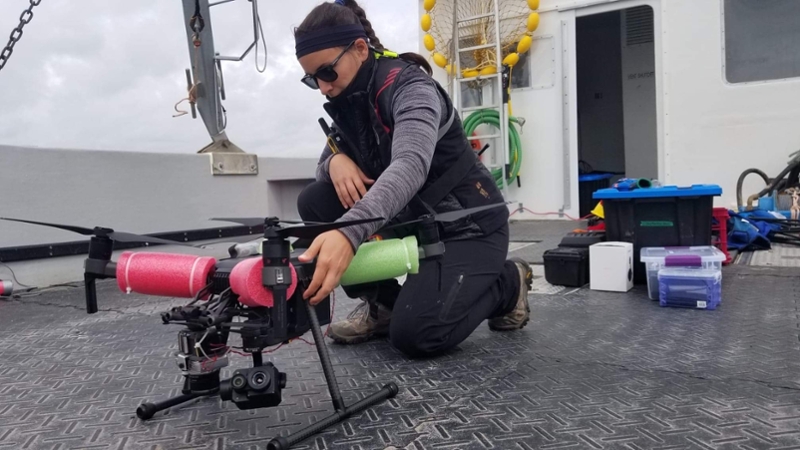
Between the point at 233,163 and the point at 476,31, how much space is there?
3.18 m

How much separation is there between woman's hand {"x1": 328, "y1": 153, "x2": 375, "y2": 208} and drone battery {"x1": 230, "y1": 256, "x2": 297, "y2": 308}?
77cm

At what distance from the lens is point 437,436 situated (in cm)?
118

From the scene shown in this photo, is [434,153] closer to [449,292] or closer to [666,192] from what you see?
[449,292]

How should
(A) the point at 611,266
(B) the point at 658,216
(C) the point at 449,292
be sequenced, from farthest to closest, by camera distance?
(B) the point at 658,216 → (A) the point at 611,266 → (C) the point at 449,292

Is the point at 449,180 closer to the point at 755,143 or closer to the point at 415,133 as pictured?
the point at 415,133

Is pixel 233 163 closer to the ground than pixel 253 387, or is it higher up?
higher up

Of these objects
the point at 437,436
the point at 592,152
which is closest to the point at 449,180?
the point at 437,436

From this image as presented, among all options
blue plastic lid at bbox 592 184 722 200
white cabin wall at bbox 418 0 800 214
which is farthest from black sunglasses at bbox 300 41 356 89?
white cabin wall at bbox 418 0 800 214

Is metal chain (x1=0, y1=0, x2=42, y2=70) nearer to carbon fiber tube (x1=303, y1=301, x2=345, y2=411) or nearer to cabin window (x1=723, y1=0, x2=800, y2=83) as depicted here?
carbon fiber tube (x1=303, y1=301, x2=345, y2=411)

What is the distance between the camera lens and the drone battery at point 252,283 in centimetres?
101

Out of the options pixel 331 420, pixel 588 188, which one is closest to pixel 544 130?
pixel 588 188

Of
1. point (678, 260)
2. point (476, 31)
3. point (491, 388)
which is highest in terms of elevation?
point (476, 31)

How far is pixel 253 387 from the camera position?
1.05 metres

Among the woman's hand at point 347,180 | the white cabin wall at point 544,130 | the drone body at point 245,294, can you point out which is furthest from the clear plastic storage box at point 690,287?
the white cabin wall at point 544,130
